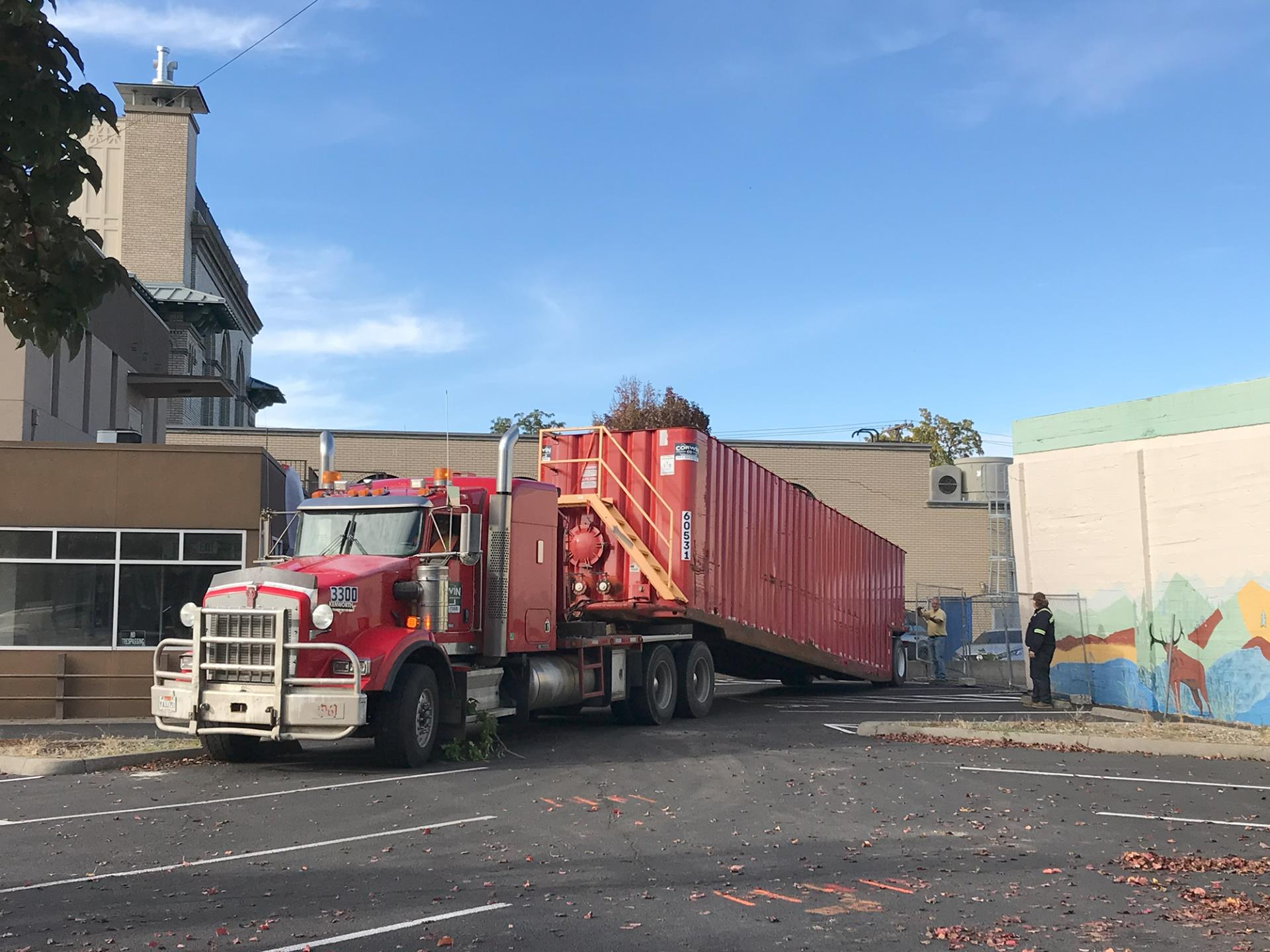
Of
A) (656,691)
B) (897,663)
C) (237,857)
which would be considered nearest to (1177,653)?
(656,691)

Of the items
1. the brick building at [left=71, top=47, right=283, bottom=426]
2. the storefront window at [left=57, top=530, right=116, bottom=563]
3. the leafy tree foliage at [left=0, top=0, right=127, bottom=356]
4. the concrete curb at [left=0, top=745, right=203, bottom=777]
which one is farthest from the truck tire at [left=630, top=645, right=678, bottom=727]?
the brick building at [left=71, top=47, right=283, bottom=426]

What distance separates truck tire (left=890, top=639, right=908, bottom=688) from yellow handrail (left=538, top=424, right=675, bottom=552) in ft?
36.1

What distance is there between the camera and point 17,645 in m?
17.2

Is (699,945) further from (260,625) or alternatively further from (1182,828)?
(260,625)

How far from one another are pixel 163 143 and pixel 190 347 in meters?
7.77

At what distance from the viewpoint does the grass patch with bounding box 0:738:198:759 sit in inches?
500

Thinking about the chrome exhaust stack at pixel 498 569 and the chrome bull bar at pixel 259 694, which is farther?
the chrome exhaust stack at pixel 498 569

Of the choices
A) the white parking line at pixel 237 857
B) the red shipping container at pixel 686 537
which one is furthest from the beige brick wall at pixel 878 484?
the white parking line at pixel 237 857

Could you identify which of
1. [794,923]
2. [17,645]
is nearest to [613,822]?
[794,923]

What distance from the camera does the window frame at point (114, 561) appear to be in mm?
17250

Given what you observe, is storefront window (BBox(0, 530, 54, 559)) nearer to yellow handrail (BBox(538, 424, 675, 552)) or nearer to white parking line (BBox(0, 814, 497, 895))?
yellow handrail (BBox(538, 424, 675, 552))

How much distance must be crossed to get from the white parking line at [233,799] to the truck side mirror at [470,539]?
6.94 ft

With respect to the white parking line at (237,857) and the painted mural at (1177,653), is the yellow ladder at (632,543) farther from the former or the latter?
the white parking line at (237,857)

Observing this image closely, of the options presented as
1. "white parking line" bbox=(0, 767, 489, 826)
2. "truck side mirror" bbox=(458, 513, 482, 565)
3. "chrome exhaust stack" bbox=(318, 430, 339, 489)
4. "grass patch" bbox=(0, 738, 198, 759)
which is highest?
"chrome exhaust stack" bbox=(318, 430, 339, 489)
